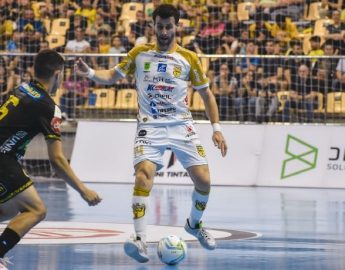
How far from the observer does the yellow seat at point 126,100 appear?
80.6 feet

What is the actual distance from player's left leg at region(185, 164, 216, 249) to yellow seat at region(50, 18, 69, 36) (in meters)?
16.7

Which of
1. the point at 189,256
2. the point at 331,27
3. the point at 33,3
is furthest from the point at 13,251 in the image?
the point at 33,3

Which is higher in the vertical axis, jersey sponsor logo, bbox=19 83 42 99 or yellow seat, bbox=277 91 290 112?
jersey sponsor logo, bbox=19 83 42 99

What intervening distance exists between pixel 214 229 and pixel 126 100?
34.3 ft

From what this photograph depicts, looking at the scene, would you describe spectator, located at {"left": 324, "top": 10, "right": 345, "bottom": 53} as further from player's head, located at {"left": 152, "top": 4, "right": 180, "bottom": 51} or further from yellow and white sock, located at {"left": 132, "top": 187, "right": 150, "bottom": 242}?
yellow and white sock, located at {"left": 132, "top": 187, "right": 150, "bottom": 242}

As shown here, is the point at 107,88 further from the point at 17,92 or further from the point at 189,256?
the point at 17,92

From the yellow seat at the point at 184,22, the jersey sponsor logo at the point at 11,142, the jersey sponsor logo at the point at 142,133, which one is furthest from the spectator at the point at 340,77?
the jersey sponsor logo at the point at 11,142

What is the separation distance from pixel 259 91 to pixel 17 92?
591 inches

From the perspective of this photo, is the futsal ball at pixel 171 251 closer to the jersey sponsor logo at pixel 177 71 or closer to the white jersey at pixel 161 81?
the white jersey at pixel 161 81

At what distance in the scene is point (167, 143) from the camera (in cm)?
1155

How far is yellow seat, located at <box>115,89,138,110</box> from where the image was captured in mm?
24562

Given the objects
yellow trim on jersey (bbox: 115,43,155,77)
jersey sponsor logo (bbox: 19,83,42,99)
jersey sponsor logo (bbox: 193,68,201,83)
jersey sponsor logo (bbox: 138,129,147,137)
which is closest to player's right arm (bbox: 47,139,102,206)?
jersey sponsor logo (bbox: 19,83,42,99)

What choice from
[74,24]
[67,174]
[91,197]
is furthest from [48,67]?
[74,24]

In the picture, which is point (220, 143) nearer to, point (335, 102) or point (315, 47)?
point (335, 102)
